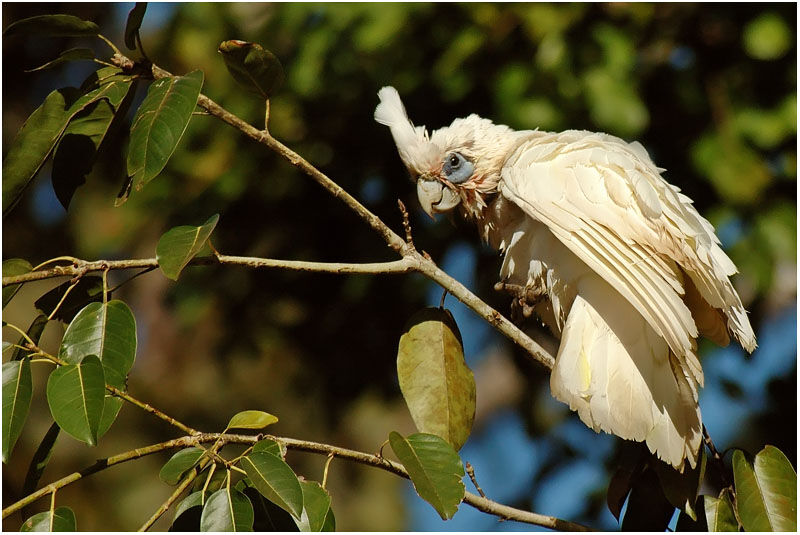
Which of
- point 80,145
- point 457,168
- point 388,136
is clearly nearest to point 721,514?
point 457,168

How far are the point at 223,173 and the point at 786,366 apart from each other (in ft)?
6.42

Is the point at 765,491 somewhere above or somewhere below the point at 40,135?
below

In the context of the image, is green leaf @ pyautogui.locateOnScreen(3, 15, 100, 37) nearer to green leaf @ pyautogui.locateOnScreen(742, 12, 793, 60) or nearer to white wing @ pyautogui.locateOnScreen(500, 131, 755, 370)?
white wing @ pyautogui.locateOnScreen(500, 131, 755, 370)

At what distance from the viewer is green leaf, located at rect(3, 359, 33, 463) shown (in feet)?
3.38

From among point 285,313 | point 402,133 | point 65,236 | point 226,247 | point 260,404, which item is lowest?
point 260,404

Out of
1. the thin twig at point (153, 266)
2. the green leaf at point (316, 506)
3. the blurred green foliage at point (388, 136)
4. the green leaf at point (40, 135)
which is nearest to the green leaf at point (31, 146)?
the green leaf at point (40, 135)

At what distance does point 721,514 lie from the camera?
56.4 inches

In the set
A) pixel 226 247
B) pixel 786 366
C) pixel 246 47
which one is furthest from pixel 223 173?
pixel 786 366

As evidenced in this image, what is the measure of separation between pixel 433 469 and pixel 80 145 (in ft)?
2.44

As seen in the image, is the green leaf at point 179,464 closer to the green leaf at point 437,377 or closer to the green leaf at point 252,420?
the green leaf at point 252,420

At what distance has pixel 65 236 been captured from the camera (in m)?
4.65

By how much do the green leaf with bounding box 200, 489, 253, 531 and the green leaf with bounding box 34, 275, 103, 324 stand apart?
1.43 feet

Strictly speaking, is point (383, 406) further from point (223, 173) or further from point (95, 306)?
point (95, 306)

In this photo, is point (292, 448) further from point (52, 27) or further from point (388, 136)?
point (388, 136)
